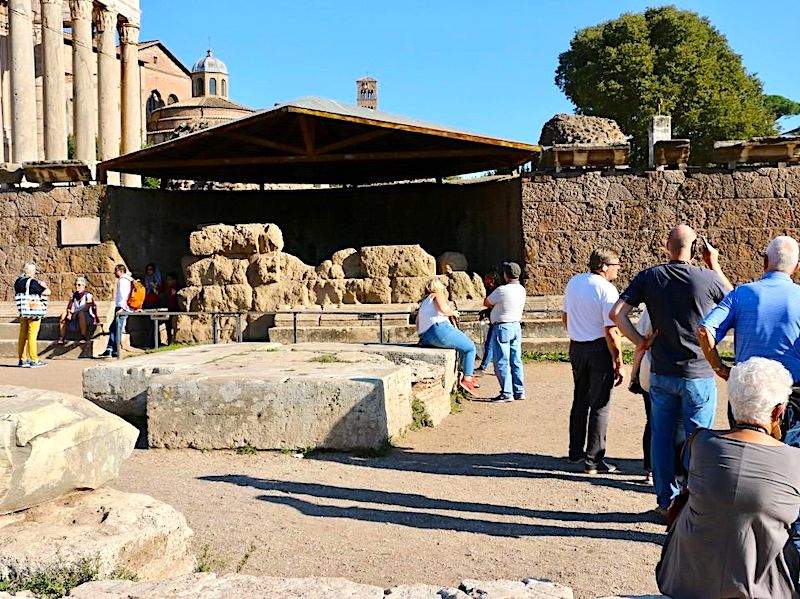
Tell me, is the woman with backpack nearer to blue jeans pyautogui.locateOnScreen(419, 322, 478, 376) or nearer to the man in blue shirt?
blue jeans pyautogui.locateOnScreen(419, 322, 478, 376)

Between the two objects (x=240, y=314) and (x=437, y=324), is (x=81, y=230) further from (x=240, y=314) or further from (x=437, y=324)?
(x=437, y=324)

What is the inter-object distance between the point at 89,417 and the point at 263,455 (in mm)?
2166

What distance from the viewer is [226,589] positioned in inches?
118

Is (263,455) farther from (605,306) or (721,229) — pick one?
(721,229)

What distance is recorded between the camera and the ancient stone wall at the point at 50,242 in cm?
1608

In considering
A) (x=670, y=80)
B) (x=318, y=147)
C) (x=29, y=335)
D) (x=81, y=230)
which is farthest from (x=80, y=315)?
(x=670, y=80)

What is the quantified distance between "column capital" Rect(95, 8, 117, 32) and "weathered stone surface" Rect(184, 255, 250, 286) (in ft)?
52.3

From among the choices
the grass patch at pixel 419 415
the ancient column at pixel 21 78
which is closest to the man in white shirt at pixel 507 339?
the grass patch at pixel 419 415

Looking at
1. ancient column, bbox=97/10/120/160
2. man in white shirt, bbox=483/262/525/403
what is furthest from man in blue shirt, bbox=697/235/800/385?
ancient column, bbox=97/10/120/160

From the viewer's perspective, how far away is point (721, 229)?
47.6 ft

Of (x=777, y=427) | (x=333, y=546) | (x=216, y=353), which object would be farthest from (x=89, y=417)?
(x=216, y=353)

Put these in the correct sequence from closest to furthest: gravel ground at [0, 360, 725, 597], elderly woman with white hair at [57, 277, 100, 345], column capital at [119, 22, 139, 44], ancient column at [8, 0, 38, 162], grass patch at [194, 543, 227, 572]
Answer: grass patch at [194, 543, 227, 572] < gravel ground at [0, 360, 725, 597] < elderly woman with white hair at [57, 277, 100, 345] < ancient column at [8, 0, 38, 162] < column capital at [119, 22, 139, 44]

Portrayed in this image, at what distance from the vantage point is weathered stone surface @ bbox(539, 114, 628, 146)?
51.8 feet

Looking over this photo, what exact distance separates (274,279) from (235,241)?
95cm
